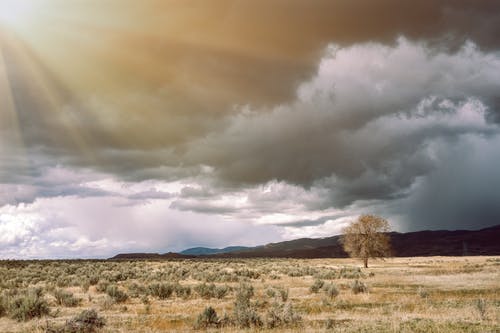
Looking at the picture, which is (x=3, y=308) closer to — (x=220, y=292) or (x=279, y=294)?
(x=220, y=292)

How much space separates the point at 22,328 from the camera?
56.7 feet

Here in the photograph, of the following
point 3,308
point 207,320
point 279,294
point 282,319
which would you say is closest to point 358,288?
point 279,294

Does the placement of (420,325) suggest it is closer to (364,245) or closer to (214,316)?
(214,316)

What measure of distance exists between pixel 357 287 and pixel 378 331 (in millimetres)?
15475

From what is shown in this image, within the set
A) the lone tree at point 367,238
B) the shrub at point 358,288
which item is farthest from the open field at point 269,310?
the lone tree at point 367,238

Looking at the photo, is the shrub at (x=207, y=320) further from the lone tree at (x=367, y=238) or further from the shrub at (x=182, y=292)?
the lone tree at (x=367, y=238)

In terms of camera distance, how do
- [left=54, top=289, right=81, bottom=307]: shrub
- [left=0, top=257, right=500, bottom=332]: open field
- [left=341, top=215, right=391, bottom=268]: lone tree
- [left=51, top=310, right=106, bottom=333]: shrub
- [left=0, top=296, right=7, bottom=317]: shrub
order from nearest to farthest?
[left=51, top=310, right=106, bottom=333]: shrub < [left=0, top=257, right=500, bottom=332]: open field < [left=0, top=296, right=7, bottom=317]: shrub < [left=54, top=289, right=81, bottom=307]: shrub < [left=341, top=215, right=391, bottom=268]: lone tree

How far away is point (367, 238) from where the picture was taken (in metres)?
74.7

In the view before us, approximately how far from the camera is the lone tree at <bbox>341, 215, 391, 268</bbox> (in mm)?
73500

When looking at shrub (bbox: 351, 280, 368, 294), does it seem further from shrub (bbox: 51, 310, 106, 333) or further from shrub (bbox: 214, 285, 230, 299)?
shrub (bbox: 51, 310, 106, 333)

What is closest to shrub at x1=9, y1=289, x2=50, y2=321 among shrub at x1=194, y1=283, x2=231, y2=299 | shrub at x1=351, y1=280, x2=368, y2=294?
shrub at x1=194, y1=283, x2=231, y2=299

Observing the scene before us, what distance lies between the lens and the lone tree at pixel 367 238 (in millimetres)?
73500

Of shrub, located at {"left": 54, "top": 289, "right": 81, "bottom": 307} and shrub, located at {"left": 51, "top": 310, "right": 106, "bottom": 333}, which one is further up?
shrub, located at {"left": 51, "top": 310, "right": 106, "bottom": 333}

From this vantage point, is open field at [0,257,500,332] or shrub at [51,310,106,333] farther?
open field at [0,257,500,332]
